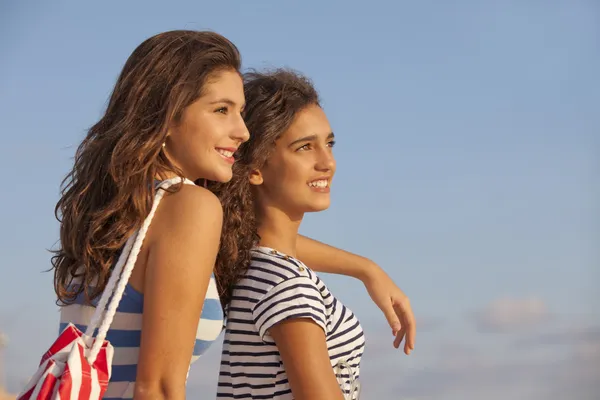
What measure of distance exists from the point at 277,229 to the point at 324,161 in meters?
0.43

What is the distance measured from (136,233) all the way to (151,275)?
20 cm

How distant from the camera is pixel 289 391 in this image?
3.60 m

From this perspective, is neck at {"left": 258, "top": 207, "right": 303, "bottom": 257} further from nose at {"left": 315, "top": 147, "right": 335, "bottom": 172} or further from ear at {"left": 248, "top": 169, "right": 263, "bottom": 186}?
nose at {"left": 315, "top": 147, "right": 335, "bottom": 172}

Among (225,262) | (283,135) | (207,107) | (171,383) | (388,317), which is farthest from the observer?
(388,317)

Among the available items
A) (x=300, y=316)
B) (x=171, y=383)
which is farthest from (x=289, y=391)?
(x=171, y=383)

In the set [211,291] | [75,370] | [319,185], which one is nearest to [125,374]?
[75,370]

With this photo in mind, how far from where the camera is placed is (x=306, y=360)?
3.47 m

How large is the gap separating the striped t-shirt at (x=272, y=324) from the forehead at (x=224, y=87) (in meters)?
0.83

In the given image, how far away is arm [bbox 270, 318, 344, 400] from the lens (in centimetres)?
Result: 346

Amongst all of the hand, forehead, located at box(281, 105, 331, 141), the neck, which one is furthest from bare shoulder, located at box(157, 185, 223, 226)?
the hand

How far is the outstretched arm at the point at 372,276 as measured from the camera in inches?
184

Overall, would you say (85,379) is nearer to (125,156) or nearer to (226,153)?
(125,156)

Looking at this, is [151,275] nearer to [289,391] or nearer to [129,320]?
[129,320]

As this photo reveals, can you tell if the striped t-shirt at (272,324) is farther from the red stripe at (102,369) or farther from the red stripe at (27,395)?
the red stripe at (27,395)
